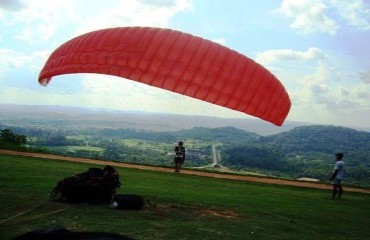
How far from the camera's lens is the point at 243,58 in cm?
998

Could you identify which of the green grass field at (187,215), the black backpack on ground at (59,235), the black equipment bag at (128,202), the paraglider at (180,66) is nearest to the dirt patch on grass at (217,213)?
the green grass field at (187,215)

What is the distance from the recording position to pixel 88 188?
12672mm

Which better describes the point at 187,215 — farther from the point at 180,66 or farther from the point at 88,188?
the point at 180,66

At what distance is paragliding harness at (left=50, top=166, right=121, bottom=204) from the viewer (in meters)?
12.6

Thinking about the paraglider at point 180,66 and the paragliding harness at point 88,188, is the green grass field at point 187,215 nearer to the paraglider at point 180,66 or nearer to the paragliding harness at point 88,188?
the paragliding harness at point 88,188

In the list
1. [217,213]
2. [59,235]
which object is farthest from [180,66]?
[217,213]

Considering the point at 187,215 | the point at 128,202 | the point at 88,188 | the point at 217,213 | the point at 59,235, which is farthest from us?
the point at 217,213

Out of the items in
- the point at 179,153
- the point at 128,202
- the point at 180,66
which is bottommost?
the point at 128,202

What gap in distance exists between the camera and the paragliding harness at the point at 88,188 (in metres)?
12.6

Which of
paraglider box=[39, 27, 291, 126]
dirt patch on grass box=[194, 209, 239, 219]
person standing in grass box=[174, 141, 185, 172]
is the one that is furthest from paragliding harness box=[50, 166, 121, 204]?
person standing in grass box=[174, 141, 185, 172]

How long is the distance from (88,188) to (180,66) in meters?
5.06

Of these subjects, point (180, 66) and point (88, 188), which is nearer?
point (180, 66)

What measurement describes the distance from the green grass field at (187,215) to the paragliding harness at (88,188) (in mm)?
334

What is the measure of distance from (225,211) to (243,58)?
16.8 feet
